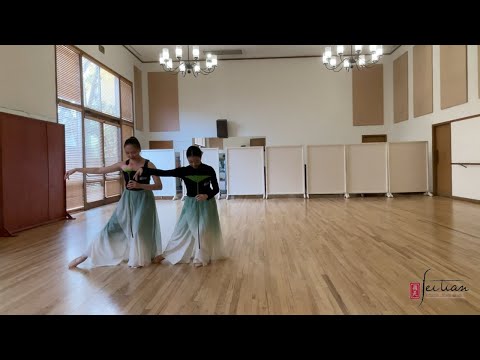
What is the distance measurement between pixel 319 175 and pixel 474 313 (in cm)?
940

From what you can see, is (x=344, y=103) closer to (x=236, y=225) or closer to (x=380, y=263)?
(x=236, y=225)

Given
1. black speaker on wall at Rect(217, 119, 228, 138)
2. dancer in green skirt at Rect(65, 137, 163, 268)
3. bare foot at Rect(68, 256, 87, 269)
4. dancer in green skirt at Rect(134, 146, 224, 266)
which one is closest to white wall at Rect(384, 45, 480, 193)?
black speaker on wall at Rect(217, 119, 228, 138)

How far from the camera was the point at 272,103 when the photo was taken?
1512 cm

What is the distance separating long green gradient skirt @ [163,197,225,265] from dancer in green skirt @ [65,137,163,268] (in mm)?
299

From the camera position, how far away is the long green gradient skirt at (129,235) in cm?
397

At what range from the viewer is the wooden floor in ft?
8.96

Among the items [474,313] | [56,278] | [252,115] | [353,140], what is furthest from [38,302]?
[353,140]

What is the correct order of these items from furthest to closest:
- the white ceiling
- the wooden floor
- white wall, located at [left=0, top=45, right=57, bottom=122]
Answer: the white ceiling → white wall, located at [left=0, top=45, right=57, bottom=122] → the wooden floor

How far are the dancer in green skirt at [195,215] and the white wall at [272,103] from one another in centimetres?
1132

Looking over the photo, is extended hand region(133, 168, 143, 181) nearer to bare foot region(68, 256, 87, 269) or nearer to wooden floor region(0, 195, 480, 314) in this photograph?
wooden floor region(0, 195, 480, 314)

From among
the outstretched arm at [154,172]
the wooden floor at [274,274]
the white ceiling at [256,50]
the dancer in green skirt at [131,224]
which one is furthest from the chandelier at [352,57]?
the dancer in green skirt at [131,224]

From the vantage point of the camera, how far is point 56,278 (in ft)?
11.9

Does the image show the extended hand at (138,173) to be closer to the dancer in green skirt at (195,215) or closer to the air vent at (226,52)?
the dancer in green skirt at (195,215)

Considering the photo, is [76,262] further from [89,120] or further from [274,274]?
[89,120]
